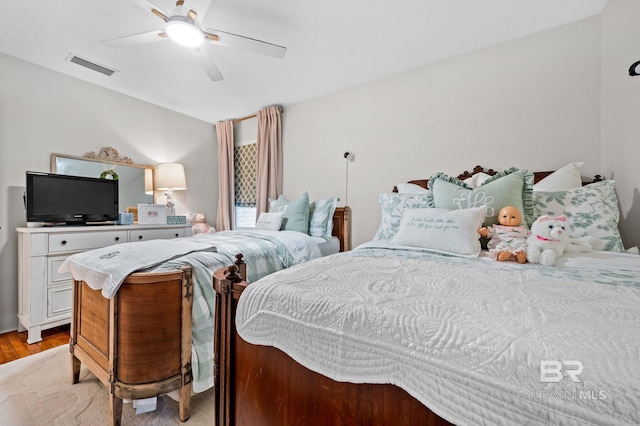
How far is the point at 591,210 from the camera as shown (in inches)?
59.7

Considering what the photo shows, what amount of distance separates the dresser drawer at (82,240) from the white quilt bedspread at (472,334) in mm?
2437

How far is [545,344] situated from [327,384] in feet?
1.59

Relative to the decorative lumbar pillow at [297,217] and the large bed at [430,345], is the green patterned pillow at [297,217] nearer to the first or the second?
the decorative lumbar pillow at [297,217]

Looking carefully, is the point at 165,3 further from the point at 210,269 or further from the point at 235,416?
the point at 235,416

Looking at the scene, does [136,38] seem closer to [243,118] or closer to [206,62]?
[206,62]

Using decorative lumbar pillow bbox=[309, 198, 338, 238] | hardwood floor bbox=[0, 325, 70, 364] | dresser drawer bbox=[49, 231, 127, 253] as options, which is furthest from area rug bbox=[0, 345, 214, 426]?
decorative lumbar pillow bbox=[309, 198, 338, 238]

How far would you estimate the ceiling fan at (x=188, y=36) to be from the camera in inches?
63.6

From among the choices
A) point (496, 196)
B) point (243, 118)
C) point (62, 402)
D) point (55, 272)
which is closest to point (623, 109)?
point (496, 196)

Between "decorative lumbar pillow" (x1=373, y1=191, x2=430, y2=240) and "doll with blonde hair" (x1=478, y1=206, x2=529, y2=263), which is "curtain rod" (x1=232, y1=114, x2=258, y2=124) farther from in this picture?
"doll with blonde hair" (x1=478, y1=206, x2=529, y2=263)

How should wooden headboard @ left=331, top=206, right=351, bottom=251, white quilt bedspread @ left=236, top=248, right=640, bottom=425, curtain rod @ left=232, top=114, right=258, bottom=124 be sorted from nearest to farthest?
white quilt bedspread @ left=236, top=248, right=640, bottom=425 → wooden headboard @ left=331, top=206, right=351, bottom=251 → curtain rod @ left=232, top=114, right=258, bottom=124

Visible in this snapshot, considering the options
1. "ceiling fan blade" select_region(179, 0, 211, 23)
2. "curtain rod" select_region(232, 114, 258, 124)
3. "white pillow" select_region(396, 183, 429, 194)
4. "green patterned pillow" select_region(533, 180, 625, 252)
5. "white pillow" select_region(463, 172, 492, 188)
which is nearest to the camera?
"green patterned pillow" select_region(533, 180, 625, 252)

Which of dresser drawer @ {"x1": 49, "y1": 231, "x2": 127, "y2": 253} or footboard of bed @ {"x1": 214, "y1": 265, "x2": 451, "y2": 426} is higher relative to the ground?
dresser drawer @ {"x1": 49, "y1": 231, "x2": 127, "y2": 253}

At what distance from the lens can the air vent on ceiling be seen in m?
2.41

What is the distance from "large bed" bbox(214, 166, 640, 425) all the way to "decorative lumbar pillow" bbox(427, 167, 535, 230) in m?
0.49
